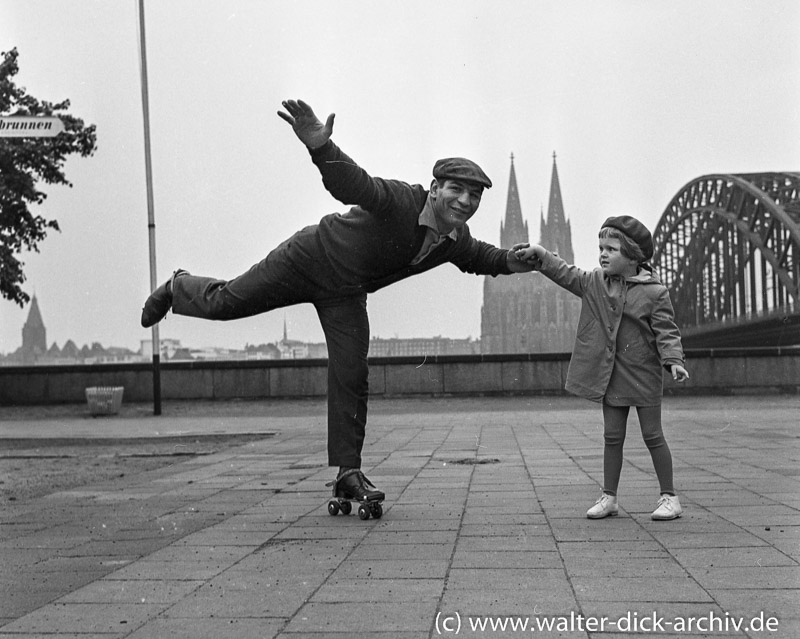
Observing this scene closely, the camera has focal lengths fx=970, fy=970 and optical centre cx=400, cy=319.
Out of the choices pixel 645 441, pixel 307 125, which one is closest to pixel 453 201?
pixel 307 125

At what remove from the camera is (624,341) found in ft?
13.7

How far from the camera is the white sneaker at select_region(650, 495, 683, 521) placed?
4.05 meters

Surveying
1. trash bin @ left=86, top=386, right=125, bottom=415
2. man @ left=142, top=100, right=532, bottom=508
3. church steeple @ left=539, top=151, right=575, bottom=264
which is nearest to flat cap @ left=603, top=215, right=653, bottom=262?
man @ left=142, top=100, right=532, bottom=508

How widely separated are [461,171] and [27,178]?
12939mm

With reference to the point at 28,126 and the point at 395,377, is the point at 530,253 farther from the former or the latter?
the point at 395,377

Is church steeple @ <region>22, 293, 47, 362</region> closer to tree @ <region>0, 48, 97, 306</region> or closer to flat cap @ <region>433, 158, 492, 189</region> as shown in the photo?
tree @ <region>0, 48, 97, 306</region>

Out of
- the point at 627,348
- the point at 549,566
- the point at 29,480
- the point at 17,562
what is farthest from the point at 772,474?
the point at 29,480

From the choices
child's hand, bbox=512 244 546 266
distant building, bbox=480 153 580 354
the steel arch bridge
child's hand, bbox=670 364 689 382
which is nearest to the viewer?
child's hand, bbox=670 364 689 382

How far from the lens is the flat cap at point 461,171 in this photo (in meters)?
3.96

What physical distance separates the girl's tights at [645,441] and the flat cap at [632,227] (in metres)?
0.69

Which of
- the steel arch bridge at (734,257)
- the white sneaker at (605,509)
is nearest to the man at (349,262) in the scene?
the white sneaker at (605,509)

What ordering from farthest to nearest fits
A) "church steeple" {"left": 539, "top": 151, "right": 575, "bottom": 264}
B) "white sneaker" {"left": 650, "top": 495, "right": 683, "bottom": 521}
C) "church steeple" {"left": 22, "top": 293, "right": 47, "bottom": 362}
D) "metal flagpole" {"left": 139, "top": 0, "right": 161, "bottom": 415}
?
"church steeple" {"left": 539, "top": 151, "right": 575, "bottom": 264} → "church steeple" {"left": 22, "top": 293, "right": 47, "bottom": 362} → "metal flagpole" {"left": 139, "top": 0, "right": 161, "bottom": 415} → "white sneaker" {"left": 650, "top": 495, "right": 683, "bottom": 521}

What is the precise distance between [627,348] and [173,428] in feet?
28.9

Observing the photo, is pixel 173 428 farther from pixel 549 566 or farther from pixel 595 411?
pixel 549 566
